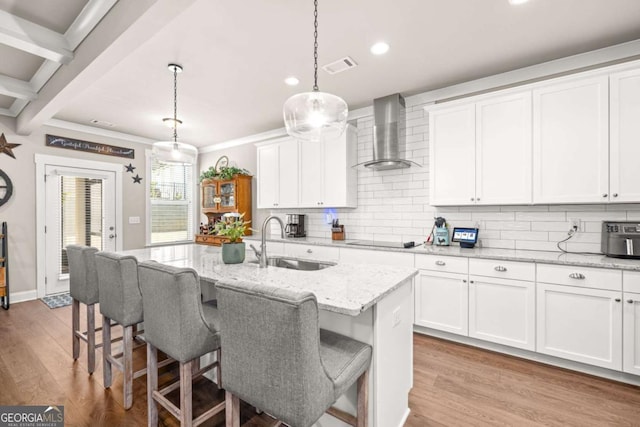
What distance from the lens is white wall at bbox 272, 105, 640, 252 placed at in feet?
8.95

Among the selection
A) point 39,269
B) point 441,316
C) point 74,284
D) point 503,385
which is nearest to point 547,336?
point 503,385

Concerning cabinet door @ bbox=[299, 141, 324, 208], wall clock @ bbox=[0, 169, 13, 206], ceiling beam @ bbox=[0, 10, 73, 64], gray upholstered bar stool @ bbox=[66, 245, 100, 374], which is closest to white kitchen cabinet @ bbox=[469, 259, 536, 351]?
cabinet door @ bbox=[299, 141, 324, 208]

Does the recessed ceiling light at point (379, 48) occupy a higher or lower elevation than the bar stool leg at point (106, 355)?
higher

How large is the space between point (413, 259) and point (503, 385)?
1.25 meters

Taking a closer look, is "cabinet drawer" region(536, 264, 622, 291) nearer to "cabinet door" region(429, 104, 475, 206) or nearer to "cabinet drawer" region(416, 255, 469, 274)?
"cabinet drawer" region(416, 255, 469, 274)

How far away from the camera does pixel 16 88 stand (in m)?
3.33

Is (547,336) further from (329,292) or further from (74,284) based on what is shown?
(74,284)

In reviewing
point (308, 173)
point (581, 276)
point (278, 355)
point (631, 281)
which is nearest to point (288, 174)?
point (308, 173)

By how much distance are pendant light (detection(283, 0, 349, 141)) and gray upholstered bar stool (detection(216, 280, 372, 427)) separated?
3.72 ft

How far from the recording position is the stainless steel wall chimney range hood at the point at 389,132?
355 centimetres

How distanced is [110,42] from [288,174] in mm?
2669

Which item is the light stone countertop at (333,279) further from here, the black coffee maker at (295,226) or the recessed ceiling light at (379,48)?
the black coffee maker at (295,226)

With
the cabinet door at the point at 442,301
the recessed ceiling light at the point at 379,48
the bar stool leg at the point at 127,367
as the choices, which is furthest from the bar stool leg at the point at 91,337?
the recessed ceiling light at the point at 379,48

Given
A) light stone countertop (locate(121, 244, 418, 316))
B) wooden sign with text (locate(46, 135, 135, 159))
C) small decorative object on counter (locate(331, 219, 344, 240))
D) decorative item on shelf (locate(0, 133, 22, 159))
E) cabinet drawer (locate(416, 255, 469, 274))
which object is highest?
wooden sign with text (locate(46, 135, 135, 159))
